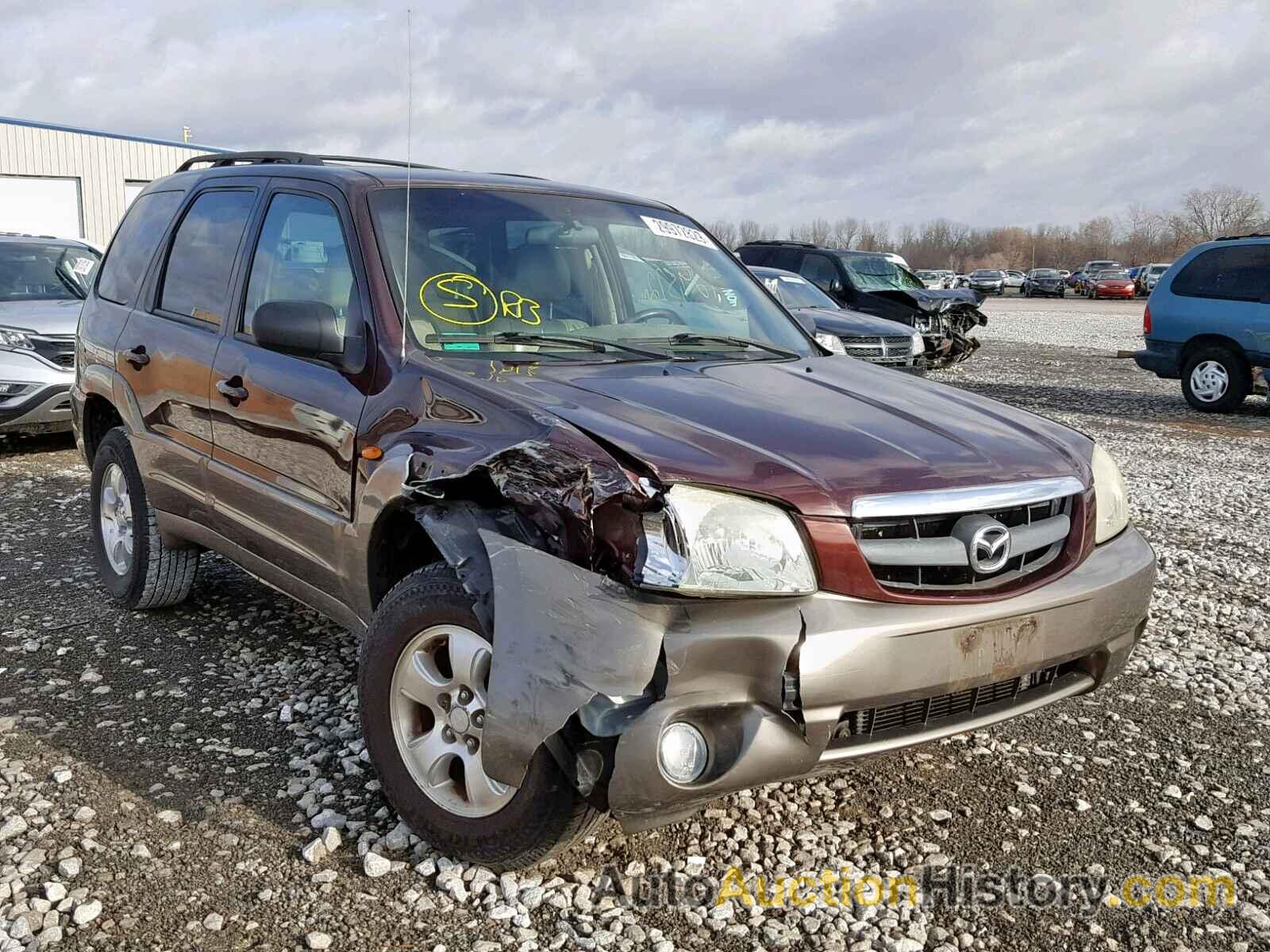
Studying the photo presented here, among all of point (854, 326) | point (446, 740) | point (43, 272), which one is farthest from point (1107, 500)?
point (854, 326)

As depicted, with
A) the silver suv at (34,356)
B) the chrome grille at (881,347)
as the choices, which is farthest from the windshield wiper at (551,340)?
the chrome grille at (881,347)

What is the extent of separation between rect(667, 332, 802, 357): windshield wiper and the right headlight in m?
1.11

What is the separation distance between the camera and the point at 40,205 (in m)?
27.6

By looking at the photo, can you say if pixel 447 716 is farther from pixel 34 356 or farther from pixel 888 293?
pixel 888 293

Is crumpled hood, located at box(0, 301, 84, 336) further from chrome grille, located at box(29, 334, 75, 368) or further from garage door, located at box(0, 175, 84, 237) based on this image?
garage door, located at box(0, 175, 84, 237)

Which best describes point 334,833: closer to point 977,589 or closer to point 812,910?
point 812,910

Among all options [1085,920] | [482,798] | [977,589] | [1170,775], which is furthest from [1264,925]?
[482,798]

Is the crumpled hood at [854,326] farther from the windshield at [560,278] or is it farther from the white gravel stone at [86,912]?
the white gravel stone at [86,912]

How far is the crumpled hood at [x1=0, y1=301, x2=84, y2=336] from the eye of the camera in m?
8.68

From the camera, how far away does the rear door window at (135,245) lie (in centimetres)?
472

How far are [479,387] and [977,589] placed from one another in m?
1.38

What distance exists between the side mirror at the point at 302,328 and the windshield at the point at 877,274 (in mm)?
13690

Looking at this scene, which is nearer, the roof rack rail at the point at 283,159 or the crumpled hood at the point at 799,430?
the crumpled hood at the point at 799,430

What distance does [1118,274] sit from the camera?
49.4 meters
